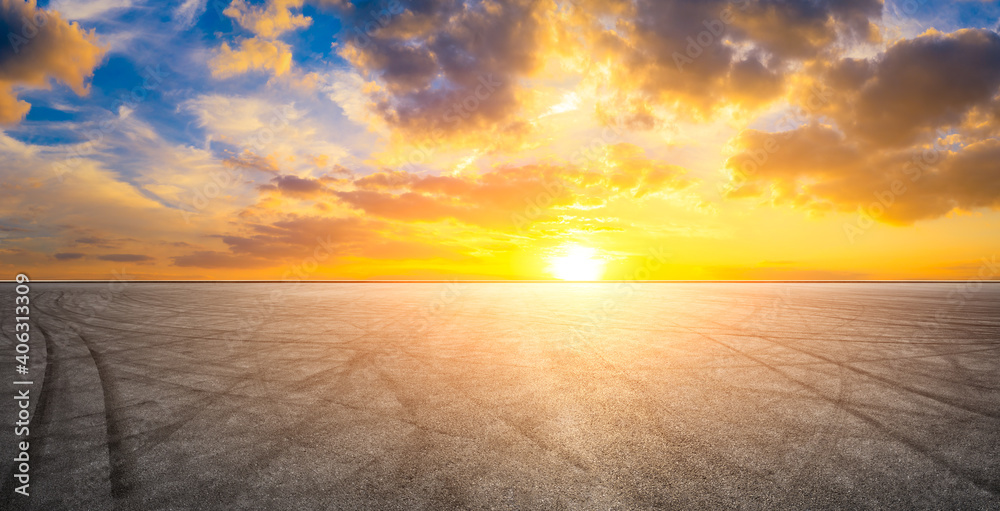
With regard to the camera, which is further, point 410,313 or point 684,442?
point 410,313

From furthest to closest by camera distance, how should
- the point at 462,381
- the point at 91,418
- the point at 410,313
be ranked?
the point at 410,313 < the point at 462,381 < the point at 91,418

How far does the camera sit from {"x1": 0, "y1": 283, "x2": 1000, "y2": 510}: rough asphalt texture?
349cm

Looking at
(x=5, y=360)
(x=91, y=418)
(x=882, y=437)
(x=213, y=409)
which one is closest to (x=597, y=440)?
(x=882, y=437)

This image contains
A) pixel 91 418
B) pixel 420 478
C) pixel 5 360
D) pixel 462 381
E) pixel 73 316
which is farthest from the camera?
pixel 73 316

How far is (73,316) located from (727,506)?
69.6 ft

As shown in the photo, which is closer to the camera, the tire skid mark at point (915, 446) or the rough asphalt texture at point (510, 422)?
the rough asphalt texture at point (510, 422)

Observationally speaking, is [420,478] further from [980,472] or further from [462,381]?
[980,472]

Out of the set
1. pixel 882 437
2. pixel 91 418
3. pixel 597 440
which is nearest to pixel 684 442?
pixel 597 440

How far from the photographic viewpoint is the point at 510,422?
495 centimetres

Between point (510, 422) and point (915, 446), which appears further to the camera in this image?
point (510, 422)

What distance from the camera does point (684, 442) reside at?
4.36m

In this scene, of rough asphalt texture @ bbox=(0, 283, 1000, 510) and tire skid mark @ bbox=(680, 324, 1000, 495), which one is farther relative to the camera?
tire skid mark @ bbox=(680, 324, 1000, 495)

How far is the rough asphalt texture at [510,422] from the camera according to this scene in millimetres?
3494

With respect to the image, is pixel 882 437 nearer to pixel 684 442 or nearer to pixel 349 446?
pixel 684 442
